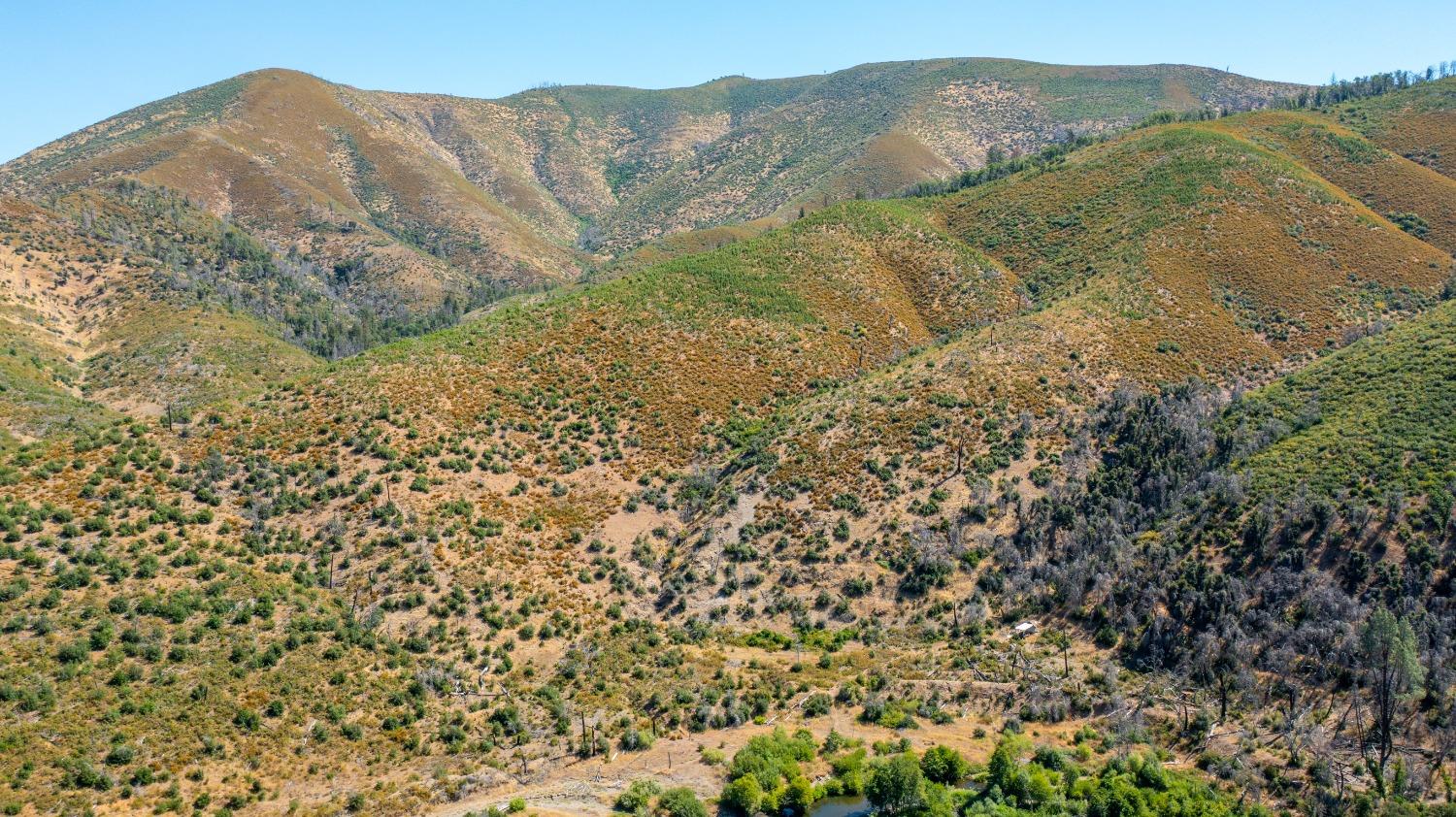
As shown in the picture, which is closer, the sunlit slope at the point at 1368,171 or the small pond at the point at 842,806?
the small pond at the point at 842,806

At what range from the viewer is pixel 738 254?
89062mm

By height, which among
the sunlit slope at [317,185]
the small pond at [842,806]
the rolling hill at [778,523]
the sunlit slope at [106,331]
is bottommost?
the small pond at [842,806]

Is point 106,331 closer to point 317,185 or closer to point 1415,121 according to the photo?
point 317,185

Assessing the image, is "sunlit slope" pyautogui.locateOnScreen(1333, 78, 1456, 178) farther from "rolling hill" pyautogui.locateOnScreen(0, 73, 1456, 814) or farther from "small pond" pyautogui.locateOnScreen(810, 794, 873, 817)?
"small pond" pyautogui.locateOnScreen(810, 794, 873, 817)

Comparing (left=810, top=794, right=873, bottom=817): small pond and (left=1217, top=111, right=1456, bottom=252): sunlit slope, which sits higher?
(left=1217, top=111, right=1456, bottom=252): sunlit slope

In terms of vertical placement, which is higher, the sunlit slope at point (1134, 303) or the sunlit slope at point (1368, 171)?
the sunlit slope at point (1368, 171)

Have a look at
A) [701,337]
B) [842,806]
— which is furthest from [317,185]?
[842,806]

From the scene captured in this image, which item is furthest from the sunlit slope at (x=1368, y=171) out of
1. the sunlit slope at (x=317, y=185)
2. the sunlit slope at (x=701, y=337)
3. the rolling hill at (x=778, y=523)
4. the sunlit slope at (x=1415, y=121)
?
the sunlit slope at (x=317, y=185)

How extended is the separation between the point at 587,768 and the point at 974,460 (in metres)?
33.7

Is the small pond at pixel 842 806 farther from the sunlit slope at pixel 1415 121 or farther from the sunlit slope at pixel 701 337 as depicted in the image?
the sunlit slope at pixel 1415 121

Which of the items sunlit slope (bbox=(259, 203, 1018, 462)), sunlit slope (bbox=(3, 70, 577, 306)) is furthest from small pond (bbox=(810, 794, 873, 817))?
sunlit slope (bbox=(3, 70, 577, 306))

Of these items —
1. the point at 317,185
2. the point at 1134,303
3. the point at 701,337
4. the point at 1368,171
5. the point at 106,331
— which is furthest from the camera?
the point at 317,185

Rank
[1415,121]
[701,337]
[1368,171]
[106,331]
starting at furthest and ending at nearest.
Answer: [1415,121], [1368,171], [106,331], [701,337]

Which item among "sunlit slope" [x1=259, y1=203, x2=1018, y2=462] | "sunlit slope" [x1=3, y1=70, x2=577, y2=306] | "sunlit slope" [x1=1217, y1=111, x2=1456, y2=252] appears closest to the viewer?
"sunlit slope" [x1=259, y1=203, x2=1018, y2=462]
